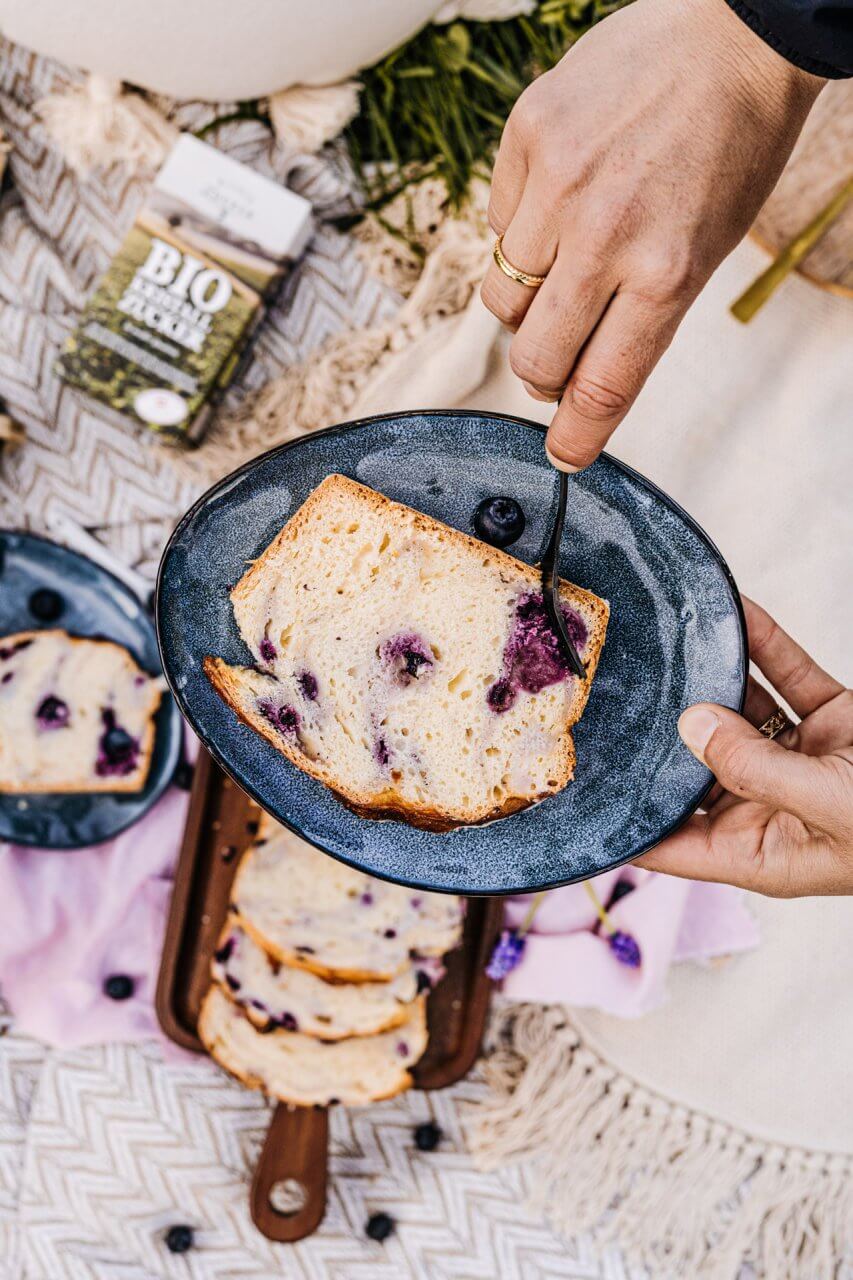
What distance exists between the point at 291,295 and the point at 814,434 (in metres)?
0.92

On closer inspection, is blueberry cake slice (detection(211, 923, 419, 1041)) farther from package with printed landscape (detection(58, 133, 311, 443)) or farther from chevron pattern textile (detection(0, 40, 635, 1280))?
package with printed landscape (detection(58, 133, 311, 443))

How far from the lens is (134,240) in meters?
1.56

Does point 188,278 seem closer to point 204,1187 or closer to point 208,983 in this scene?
point 208,983

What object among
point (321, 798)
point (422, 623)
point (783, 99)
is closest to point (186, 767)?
point (321, 798)

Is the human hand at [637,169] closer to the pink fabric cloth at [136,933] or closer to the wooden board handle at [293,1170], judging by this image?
the pink fabric cloth at [136,933]

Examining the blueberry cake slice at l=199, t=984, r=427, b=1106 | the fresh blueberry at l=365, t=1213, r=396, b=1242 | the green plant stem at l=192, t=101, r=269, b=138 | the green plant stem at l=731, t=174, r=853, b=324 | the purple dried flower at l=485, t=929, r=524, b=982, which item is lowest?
the fresh blueberry at l=365, t=1213, r=396, b=1242

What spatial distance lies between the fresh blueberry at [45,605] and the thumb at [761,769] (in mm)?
1112

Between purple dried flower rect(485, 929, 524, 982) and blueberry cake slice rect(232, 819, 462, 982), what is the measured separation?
0.10 meters

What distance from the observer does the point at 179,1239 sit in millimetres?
1686

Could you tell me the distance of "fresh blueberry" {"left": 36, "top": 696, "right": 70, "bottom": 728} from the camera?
157 cm

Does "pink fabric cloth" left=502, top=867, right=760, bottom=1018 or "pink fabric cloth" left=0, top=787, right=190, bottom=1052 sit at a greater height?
"pink fabric cloth" left=502, top=867, right=760, bottom=1018

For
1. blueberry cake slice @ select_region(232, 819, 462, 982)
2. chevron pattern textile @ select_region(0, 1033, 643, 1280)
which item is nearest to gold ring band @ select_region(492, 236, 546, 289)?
blueberry cake slice @ select_region(232, 819, 462, 982)

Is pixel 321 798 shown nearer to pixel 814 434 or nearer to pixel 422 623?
pixel 422 623

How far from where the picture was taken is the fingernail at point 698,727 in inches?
40.8
